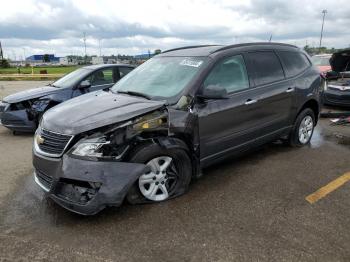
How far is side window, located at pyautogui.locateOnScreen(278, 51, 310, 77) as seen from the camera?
5566mm

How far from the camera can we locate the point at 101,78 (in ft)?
27.9

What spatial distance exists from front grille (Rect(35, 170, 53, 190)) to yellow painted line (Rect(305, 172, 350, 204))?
9.40ft

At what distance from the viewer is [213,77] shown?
4355mm

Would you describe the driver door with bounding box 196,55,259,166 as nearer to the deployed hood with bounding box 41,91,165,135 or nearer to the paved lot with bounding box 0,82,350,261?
the paved lot with bounding box 0,82,350,261

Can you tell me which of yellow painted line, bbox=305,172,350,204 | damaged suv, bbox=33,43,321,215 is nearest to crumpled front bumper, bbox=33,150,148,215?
damaged suv, bbox=33,43,321,215

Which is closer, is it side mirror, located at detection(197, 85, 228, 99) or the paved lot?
the paved lot

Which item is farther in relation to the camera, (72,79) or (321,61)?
(321,61)

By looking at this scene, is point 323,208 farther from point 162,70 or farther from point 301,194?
point 162,70

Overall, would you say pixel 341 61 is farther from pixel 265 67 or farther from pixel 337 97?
pixel 265 67

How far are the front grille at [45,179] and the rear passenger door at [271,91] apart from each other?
2884 millimetres

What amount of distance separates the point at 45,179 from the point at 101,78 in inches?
200

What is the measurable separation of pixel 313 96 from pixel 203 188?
291cm

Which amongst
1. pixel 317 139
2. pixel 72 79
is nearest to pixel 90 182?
pixel 317 139

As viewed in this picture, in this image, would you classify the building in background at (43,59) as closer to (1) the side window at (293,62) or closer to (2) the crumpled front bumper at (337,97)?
(2) the crumpled front bumper at (337,97)
